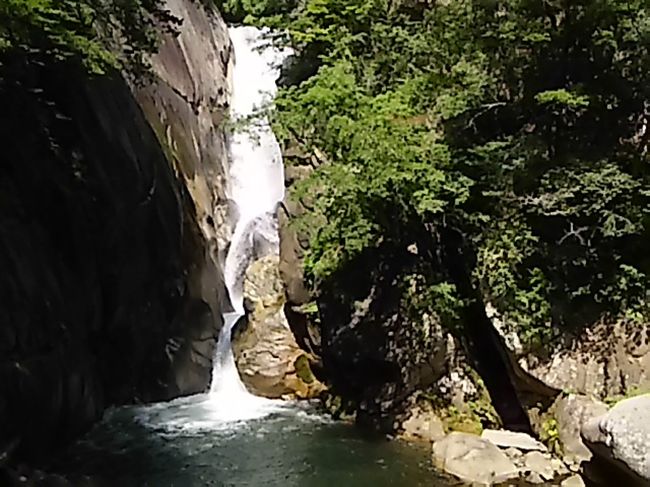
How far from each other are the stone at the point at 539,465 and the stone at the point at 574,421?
274 mm

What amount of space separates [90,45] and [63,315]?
15.6 feet

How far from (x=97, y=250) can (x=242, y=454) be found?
538cm

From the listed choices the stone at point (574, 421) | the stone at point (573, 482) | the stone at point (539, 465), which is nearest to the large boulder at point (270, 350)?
the stone at point (539, 465)

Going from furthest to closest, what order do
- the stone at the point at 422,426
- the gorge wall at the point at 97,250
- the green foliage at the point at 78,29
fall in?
the stone at the point at 422,426, the gorge wall at the point at 97,250, the green foliage at the point at 78,29

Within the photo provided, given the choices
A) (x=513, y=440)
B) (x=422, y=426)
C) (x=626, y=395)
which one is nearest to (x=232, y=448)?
(x=422, y=426)

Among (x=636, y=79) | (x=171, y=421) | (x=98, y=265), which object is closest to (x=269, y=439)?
(x=171, y=421)

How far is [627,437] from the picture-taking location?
8.48 m

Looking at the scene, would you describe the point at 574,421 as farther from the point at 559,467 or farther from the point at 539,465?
the point at 539,465

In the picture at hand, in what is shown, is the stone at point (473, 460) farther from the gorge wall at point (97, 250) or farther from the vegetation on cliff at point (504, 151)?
the gorge wall at point (97, 250)

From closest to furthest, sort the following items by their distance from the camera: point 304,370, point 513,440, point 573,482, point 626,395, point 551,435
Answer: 1. point 573,482
2. point 626,395
3. point 551,435
4. point 513,440
5. point 304,370

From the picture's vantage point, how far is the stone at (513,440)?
11.4m

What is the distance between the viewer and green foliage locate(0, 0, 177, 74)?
32.5ft

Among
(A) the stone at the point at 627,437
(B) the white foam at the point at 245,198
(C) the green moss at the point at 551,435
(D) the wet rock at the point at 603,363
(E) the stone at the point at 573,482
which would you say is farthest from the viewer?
(B) the white foam at the point at 245,198

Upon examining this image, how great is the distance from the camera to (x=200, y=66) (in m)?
25.4
